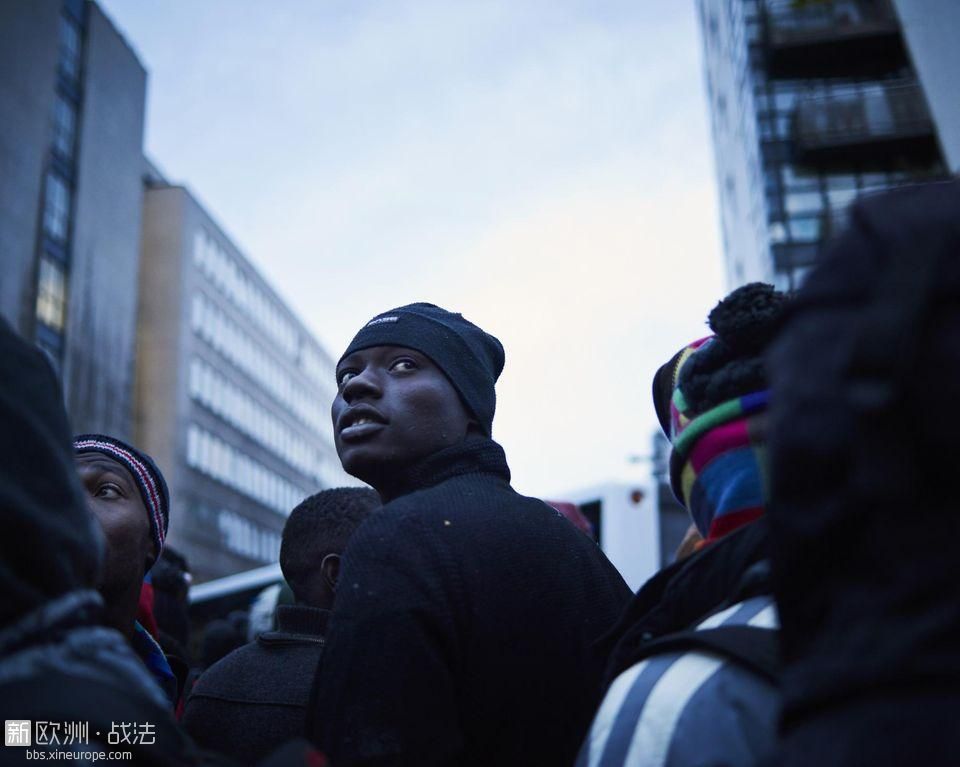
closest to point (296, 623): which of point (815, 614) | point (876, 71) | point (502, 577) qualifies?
point (502, 577)

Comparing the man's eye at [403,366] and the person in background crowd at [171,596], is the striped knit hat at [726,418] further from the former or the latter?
the person in background crowd at [171,596]

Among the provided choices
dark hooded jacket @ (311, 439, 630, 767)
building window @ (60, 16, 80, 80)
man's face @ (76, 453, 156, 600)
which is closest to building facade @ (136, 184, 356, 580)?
building window @ (60, 16, 80, 80)

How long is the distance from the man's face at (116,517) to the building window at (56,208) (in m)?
37.8

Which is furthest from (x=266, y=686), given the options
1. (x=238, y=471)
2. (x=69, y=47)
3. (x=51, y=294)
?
(x=238, y=471)

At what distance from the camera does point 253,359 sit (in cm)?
6231

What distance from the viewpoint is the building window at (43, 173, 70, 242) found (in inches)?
1521

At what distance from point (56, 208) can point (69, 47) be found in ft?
24.0

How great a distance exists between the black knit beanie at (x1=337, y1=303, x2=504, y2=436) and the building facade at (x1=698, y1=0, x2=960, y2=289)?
844 inches

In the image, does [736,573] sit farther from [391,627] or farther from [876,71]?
[876,71]

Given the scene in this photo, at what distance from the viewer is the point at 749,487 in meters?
1.78

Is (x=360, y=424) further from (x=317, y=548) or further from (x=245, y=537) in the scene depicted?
(x=245, y=537)

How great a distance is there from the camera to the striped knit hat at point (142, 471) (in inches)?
140

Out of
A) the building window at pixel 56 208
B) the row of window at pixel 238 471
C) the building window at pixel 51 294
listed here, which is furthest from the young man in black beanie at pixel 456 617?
the row of window at pixel 238 471

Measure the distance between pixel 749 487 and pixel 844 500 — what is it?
2.18ft
